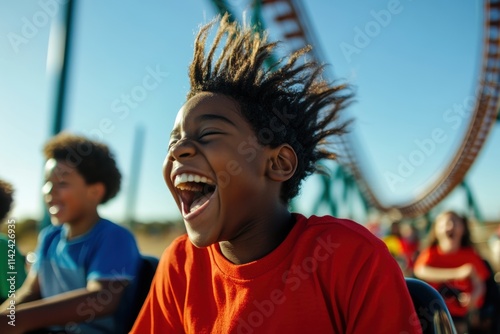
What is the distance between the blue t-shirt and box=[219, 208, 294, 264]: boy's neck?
0.50 metres

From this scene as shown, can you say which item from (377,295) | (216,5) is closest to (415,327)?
(377,295)

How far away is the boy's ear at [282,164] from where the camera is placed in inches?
44.9

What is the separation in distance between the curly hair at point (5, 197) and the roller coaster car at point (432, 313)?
155 cm

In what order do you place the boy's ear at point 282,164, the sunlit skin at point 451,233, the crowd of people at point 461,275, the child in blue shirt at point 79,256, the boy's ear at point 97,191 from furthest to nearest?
the sunlit skin at point 451,233 < the crowd of people at point 461,275 < the boy's ear at point 97,191 < the child in blue shirt at point 79,256 < the boy's ear at point 282,164

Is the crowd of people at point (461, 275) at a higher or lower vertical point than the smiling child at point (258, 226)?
lower

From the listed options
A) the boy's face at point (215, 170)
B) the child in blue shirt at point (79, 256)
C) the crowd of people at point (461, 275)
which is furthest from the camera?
the crowd of people at point (461, 275)

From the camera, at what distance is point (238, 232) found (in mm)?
1110

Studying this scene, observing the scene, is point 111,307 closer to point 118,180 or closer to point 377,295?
point 118,180

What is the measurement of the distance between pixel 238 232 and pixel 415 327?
436mm

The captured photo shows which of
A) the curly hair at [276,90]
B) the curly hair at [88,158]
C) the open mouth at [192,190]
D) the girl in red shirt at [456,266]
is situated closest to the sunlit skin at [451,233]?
the girl in red shirt at [456,266]

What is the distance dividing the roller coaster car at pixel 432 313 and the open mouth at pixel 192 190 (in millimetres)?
488

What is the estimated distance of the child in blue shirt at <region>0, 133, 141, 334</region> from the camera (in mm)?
1375

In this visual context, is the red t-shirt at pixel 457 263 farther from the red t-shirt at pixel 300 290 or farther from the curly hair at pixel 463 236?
the red t-shirt at pixel 300 290

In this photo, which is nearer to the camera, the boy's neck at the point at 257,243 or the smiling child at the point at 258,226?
the smiling child at the point at 258,226
